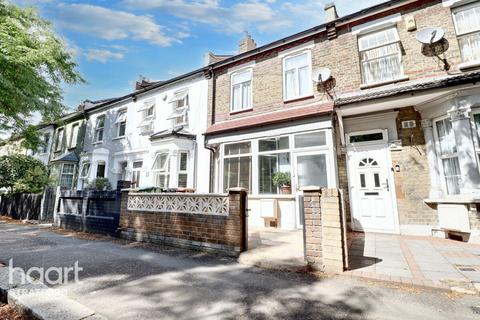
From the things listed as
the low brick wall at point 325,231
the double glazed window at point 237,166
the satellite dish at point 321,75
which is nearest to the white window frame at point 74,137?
the double glazed window at point 237,166

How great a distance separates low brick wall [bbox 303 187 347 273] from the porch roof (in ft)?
13.5

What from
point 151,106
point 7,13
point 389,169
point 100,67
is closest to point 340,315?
point 389,169

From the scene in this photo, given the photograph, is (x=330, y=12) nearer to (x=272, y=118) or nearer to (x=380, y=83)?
(x=380, y=83)

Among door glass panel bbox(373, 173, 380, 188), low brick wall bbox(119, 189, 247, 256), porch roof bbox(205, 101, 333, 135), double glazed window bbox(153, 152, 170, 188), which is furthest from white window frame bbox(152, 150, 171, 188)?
door glass panel bbox(373, 173, 380, 188)

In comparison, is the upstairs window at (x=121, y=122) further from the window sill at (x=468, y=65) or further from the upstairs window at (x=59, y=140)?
the window sill at (x=468, y=65)

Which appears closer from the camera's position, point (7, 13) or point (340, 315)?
point (340, 315)

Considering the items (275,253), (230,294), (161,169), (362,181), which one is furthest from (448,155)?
(161,169)

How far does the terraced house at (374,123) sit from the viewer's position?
6395 millimetres

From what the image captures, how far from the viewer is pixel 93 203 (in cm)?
836

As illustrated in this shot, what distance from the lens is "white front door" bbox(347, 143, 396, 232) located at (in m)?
7.18

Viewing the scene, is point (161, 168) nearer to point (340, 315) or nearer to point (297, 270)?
point (297, 270)

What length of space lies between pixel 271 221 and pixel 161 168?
20.6ft

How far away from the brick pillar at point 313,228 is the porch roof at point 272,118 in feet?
13.5

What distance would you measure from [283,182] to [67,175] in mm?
15517
